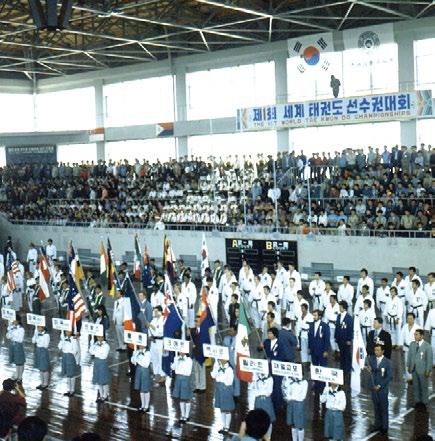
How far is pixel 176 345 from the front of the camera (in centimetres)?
1440

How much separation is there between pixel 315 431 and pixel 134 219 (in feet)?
70.4

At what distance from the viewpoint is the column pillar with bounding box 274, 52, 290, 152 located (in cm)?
A: 3669

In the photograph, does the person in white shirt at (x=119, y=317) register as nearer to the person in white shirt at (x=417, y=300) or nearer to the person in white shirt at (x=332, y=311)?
the person in white shirt at (x=332, y=311)

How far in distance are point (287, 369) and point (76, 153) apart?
36.3 metres

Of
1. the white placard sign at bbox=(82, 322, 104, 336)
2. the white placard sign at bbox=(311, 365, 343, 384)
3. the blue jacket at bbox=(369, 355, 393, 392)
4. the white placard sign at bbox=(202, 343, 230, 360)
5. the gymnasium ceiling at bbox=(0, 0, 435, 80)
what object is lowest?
the blue jacket at bbox=(369, 355, 393, 392)

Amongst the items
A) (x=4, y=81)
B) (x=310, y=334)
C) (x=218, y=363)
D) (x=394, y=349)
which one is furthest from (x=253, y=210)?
(x=4, y=81)

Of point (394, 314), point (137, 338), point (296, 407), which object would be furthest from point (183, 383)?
point (394, 314)

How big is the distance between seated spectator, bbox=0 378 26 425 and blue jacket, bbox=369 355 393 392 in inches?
235

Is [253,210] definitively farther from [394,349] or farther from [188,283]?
[394,349]

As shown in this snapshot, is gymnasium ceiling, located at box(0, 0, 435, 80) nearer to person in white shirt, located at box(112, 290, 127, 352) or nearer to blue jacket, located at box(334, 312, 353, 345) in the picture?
person in white shirt, located at box(112, 290, 127, 352)

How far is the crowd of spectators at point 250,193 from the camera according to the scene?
87.9 feet

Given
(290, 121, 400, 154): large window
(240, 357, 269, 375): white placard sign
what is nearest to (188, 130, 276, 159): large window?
(290, 121, 400, 154): large window

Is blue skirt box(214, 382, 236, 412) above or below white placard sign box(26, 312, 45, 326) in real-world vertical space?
below

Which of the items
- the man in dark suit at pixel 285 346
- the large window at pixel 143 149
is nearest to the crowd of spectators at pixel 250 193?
the large window at pixel 143 149
